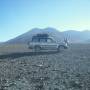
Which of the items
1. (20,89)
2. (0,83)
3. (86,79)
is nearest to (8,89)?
(20,89)

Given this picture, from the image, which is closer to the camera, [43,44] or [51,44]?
[43,44]

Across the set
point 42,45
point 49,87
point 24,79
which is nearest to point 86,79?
point 49,87

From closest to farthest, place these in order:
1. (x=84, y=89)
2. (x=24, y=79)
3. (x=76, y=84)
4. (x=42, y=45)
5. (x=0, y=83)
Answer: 1. (x=84, y=89)
2. (x=76, y=84)
3. (x=0, y=83)
4. (x=24, y=79)
5. (x=42, y=45)

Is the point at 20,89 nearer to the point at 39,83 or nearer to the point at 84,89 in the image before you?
the point at 39,83

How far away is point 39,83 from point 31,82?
0.58 meters

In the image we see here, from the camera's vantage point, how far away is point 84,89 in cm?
1062

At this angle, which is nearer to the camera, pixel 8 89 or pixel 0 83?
pixel 8 89

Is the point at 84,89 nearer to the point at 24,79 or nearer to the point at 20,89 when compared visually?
the point at 20,89

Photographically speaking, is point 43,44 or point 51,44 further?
point 51,44

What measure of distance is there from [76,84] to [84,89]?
3.82ft

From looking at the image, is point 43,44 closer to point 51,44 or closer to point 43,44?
point 43,44

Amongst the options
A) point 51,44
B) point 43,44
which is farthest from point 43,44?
point 51,44

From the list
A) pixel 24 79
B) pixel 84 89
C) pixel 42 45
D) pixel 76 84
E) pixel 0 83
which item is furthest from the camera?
pixel 42 45

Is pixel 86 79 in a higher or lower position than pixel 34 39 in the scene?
lower
